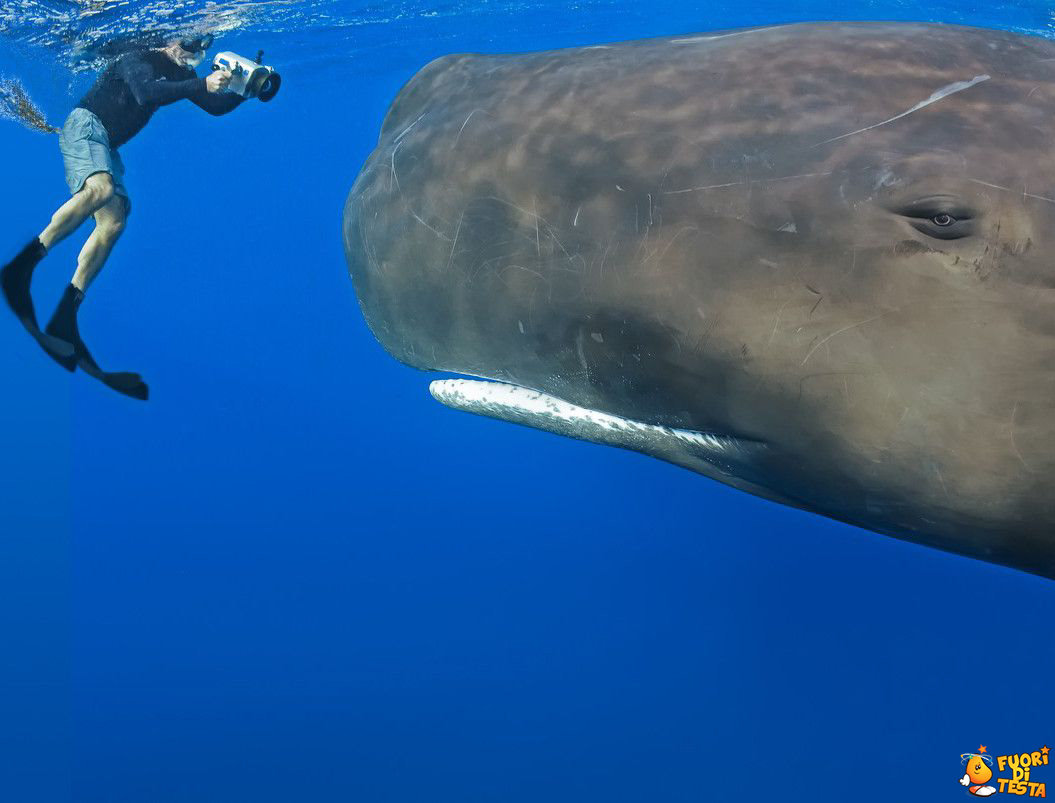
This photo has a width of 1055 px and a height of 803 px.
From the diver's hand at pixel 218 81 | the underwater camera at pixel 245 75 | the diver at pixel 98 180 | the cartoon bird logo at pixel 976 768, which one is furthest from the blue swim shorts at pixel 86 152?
the cartoon bird logo at pixel 976 768

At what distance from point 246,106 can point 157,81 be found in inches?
660

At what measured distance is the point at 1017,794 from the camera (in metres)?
9.76

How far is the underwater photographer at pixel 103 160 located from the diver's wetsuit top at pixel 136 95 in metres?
0.02

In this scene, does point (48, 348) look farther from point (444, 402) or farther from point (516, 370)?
point (516, 370)

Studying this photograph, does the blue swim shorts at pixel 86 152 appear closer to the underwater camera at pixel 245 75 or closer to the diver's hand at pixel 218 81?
the diver's hand at pixel 218 81

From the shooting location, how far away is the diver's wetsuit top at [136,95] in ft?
41.4

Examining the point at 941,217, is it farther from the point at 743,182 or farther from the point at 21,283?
the point at 21,283

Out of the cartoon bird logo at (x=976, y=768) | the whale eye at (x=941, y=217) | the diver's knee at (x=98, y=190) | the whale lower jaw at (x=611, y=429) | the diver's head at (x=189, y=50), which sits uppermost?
the diver's head at (x=189, y=50)

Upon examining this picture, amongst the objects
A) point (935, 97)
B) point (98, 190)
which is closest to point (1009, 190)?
point (935, 97)

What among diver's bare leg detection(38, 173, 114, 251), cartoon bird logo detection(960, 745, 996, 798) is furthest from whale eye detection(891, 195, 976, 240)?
diver's bare leg detection(38, 173, 114, 251)

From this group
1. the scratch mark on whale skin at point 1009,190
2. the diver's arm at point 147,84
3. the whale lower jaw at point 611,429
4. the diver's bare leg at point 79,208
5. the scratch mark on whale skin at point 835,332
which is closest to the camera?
the scratch mark on whale skin at point 1009,190

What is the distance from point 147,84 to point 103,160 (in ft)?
8.07

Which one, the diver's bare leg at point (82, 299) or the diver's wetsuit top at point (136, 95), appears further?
the diver's wetsuit top at point (136, 95)

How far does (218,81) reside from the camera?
41.3 ft
